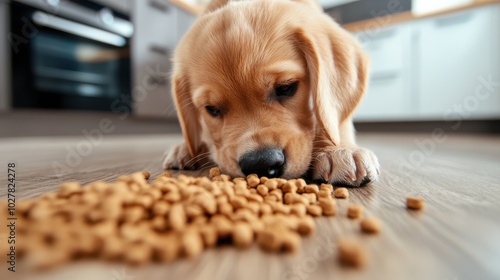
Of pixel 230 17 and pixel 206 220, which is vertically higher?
pixel 230 17

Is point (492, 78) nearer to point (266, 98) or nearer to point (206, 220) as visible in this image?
point (266, 98)

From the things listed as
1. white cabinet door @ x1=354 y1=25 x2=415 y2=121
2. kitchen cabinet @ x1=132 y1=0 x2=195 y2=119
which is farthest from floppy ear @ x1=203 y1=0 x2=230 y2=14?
white cabinet door @ x1=354 y1=25 x2=415 y2=121

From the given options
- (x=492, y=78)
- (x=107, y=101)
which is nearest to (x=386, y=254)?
(x=107, y=101)

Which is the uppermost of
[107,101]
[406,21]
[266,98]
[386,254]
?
[406,21]

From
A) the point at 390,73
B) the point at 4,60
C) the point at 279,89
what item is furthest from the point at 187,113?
the point at 390,73

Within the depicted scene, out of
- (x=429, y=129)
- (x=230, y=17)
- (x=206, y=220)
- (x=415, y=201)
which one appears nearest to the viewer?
(x=206, y=220)

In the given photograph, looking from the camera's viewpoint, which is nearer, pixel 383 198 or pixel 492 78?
pixel 383 198

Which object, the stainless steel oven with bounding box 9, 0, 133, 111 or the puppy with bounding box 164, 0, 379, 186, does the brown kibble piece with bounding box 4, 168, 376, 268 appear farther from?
the stainless steel oven with bounding box 9, 0, 133, 111
